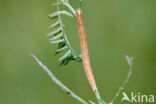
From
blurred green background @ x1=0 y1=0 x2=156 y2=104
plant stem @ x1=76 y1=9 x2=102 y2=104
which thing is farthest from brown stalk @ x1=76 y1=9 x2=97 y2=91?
blurred green background @ x1=0 y1=0 x2=156 y2=104

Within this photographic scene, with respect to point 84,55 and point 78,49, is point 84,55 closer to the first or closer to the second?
point 84,55

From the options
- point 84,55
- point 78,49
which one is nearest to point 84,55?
point 84,55

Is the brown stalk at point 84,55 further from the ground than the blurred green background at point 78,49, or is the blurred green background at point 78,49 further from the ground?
the brown stalk at point 84,55

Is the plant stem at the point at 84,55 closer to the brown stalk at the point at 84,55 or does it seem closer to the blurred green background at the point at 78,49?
the brown stalk at the point at 84,55

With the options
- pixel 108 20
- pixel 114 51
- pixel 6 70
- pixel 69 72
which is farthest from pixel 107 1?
pixel 6 70

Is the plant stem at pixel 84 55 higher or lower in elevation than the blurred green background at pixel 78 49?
higher

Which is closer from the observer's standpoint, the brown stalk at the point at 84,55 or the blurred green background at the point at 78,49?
the brown stalk at the point at 84,55

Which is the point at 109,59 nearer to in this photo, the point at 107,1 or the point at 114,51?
the point at 114,51

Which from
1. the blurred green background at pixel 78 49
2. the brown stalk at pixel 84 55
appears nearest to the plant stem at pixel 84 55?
the brown stalk at pixel 84 55
